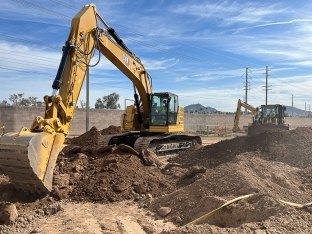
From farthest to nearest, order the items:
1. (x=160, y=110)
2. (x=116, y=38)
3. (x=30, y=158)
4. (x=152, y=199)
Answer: (x=160, y=110) → (x=116, y=38) → (x=152, y=199) → (x=30, y=158)

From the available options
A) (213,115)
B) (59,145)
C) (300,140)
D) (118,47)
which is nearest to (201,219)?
(59,145)

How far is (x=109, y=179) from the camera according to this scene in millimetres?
9672

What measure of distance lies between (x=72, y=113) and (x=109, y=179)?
169 centimetres

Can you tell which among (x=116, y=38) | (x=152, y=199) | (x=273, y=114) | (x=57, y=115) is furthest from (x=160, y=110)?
(x=273, y=114)

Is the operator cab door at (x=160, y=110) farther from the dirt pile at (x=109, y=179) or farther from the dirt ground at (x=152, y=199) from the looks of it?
the dirt pile at (x=109, y=179)

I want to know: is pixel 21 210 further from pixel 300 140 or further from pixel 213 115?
pixel 213 115

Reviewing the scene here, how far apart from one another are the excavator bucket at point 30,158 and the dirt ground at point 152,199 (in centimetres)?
42

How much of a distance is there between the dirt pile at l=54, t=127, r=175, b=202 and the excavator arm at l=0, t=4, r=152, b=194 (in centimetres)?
93

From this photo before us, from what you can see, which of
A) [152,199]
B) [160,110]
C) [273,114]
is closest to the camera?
[152,199]

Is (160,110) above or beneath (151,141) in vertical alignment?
above

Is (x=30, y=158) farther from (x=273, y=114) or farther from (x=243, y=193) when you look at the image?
(x=273, y=114)

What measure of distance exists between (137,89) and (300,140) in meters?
6.31

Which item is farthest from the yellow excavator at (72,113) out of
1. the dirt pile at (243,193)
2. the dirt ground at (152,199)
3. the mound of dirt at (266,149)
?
the dirt pile at (243,193)

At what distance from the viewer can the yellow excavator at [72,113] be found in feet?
26.4
